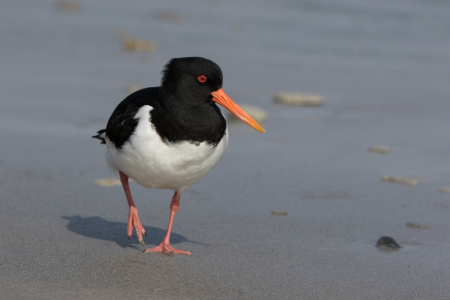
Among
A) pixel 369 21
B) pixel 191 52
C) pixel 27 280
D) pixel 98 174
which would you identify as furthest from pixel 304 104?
pixel 369 21

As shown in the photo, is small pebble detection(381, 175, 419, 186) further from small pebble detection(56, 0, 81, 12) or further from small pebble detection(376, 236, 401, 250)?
small pebble detection(56, 0, 81, 12)

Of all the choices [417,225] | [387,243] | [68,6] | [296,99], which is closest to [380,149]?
[296,99]

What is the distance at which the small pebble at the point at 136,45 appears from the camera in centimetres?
1092

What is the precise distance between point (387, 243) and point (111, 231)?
6.77 ft

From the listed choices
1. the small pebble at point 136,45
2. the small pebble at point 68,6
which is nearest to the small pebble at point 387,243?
the small pebble at point 136,45

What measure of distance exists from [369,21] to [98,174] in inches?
446

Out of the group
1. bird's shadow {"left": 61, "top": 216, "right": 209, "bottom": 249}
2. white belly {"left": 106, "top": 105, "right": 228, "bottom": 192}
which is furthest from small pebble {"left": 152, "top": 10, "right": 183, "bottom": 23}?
white belly {"left": 106, "top": 105, "right": 228, "bottom": 192}

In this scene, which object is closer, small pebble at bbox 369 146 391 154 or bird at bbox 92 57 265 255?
bird at bbox 92 57 265 255

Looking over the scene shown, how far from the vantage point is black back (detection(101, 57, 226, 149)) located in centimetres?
384

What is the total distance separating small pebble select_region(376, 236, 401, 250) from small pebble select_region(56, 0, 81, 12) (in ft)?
35.3

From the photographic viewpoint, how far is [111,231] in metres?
4.47

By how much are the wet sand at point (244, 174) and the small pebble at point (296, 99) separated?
0.43 feet

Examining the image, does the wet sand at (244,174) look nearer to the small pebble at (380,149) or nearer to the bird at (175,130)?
the small pebble at (380,149)

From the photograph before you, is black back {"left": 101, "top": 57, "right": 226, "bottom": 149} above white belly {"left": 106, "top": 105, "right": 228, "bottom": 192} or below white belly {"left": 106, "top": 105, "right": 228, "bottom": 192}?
above
